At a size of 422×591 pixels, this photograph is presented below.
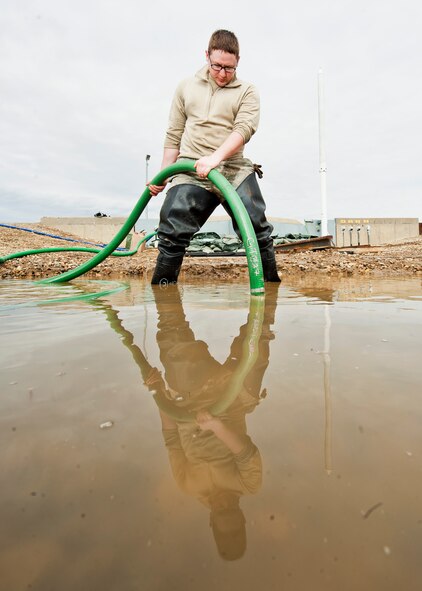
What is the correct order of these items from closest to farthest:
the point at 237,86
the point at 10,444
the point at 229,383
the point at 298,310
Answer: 1. the point at 10,444
2. the point at 229,383
3. the point at 298,310
4. the point at 237,86

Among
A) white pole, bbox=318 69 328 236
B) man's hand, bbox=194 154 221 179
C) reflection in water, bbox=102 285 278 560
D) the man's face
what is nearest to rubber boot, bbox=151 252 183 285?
man's hand, bbox=194 154 221 179

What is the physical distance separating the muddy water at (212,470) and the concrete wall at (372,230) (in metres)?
21.1

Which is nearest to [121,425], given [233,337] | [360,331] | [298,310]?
[233,337]

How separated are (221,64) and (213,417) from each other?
2.48 m

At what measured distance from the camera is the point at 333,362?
782mm

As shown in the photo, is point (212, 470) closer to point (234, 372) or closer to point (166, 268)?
point (234, 372)

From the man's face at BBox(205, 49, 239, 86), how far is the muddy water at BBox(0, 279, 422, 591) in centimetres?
219

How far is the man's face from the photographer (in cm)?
235

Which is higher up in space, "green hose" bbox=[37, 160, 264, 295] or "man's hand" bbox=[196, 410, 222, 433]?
"green hose" bbox=[37, 160, 264, 295]

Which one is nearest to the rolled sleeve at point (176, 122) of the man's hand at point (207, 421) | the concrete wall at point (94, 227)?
the man's hand at point (207, 421)

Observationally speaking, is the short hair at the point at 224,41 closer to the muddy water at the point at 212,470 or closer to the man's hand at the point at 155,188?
the man's hand at the point at 155,188

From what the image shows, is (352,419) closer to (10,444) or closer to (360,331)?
(10,444)

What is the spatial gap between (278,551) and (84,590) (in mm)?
154

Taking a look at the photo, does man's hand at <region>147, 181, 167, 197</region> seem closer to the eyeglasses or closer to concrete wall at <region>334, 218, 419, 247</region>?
the eyeglasses
